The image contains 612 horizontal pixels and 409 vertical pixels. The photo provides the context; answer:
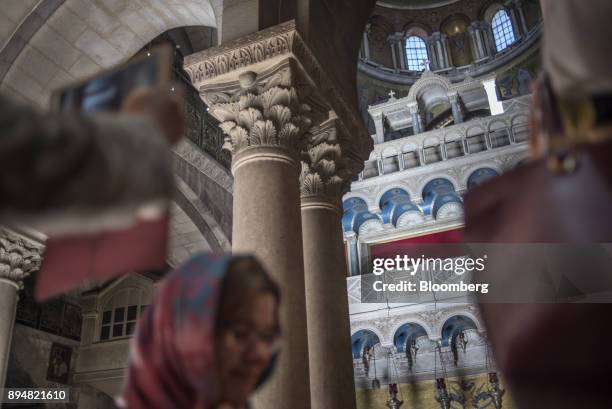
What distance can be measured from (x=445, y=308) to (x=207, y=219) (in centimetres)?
672

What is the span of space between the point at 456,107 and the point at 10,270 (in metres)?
14.0

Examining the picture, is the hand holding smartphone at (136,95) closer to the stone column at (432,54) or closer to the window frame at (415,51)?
the window frame at (415,51)

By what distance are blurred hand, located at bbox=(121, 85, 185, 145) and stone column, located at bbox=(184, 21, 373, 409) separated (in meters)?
2.82

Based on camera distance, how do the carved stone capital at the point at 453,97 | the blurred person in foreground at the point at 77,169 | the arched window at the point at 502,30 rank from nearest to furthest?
the blurred person in foreground at the point at 77,169 < the carved stone capital at the point at 453,97 < the arched window at the point at 502,30

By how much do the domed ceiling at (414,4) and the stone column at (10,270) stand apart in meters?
18.8

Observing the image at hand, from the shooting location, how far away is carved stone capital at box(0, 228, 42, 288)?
7113 mm

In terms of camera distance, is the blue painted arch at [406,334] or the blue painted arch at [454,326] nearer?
the blue painted arch at [454,326]

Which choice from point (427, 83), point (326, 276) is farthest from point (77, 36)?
point (427, 83)

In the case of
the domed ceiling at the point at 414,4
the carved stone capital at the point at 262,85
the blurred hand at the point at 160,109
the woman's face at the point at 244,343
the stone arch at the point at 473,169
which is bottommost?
the woman's face at the point at 244,343

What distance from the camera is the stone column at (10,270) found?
7.06 m

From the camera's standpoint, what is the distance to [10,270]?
7223mm

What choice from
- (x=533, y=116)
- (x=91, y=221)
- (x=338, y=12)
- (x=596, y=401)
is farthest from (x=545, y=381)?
(x=338, y=12)

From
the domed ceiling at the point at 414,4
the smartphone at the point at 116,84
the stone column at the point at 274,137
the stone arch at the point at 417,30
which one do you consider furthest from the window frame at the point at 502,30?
the smartphone at the point at 116,84

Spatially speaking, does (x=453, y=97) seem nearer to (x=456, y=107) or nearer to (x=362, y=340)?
(x=456, y=107)
